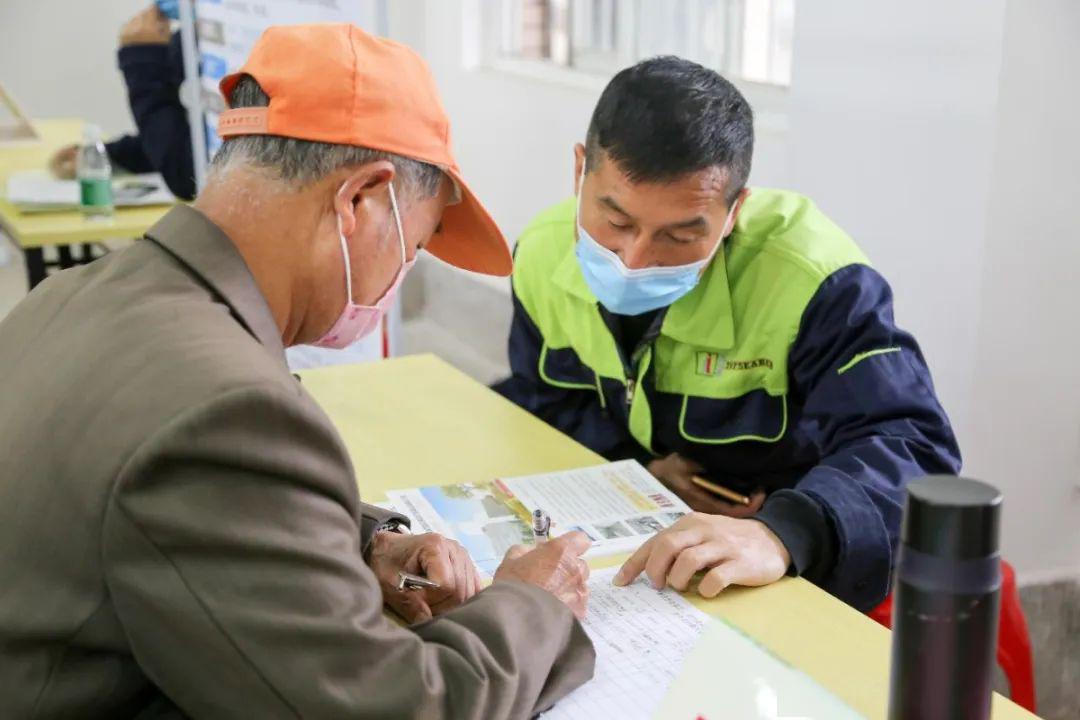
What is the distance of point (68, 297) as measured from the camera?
1.12m

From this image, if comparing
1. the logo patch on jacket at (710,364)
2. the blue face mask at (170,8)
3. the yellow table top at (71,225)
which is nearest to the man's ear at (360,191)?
the logo patch on jacket at (710,364)

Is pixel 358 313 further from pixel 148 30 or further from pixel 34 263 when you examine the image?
pixel 148 30

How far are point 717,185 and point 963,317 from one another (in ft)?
2.71

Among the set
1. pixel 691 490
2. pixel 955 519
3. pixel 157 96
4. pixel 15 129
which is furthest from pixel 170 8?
pixel 955 519

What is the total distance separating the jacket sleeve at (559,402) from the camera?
1.99 metres

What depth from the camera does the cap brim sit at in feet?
4.49

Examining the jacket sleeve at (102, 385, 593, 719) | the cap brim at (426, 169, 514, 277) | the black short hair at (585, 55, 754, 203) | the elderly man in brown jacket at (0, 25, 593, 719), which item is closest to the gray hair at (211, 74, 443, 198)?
the elderly man in brown jacket at (0, 25, 593, 719)

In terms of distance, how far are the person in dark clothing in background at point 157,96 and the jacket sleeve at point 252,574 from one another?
2.98 metres

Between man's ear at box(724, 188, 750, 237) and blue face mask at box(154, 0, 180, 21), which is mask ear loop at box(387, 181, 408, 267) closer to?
man's ear at box(724, 188, 750, 237)

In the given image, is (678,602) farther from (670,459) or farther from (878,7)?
(878,7)

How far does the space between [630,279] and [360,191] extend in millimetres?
649

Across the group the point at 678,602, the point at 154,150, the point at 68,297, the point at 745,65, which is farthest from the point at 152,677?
the point at 154,150

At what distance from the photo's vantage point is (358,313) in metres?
1.24

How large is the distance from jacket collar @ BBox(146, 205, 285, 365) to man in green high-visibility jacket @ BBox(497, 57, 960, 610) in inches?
23.2
